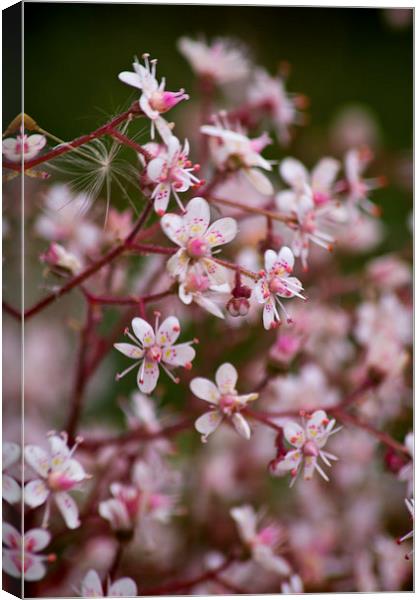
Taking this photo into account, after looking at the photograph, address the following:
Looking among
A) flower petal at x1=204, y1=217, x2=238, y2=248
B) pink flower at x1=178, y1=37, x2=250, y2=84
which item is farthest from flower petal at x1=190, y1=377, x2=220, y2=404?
pink flower at x1=178, y1=37, x2=250, y2=84

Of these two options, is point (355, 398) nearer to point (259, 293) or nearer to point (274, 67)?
point (259, 293)

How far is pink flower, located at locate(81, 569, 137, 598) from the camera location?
0.65 metres

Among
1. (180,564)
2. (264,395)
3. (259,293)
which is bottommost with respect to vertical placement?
(180,564)

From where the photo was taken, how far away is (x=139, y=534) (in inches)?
29.1

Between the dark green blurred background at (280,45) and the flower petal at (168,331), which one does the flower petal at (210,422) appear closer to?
the flower petal at (168,331)

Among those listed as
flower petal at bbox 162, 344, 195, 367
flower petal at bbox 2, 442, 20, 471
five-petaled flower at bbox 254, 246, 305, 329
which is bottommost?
flower petal at bbox 2, 442, 20, 471

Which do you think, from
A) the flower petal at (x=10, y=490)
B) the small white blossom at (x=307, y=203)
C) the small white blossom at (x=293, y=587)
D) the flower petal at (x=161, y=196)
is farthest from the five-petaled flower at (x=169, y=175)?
the small white blossom at (x=293, y=587)

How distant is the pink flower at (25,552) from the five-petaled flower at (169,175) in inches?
9.3

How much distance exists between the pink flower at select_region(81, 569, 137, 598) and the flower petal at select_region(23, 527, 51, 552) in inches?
2.2

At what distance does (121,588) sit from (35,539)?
0.24 feet

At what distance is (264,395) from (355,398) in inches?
5.3

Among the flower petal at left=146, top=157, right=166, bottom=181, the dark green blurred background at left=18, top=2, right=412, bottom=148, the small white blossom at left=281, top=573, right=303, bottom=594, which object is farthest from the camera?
the dark green blurred background at left=18, top=2, right=412, bottom=148

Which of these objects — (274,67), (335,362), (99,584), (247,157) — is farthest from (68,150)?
(274,67)

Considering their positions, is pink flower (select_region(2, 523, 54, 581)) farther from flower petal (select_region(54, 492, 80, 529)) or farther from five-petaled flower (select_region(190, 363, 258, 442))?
five-petaled flower (select_region(190, 363, 258, 442))
